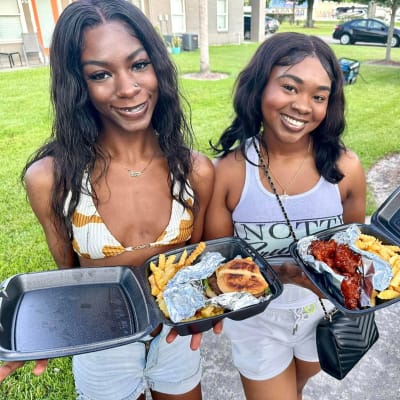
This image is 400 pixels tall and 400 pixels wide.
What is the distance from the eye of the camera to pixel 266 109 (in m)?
1.66

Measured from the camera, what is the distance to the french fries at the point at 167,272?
4.53ft

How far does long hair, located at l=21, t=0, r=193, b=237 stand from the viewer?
1.45 metres

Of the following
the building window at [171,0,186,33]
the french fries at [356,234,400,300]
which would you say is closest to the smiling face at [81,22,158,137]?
the french fries at [356,234,400,300]

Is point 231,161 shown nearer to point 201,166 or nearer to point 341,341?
point 201,166

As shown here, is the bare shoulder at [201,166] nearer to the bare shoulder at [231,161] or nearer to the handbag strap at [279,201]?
the bare shoulder at [231,161]

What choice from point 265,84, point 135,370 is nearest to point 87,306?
point 135,370

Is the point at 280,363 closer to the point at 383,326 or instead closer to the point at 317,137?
the point at 317,137

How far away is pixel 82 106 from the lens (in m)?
1.56

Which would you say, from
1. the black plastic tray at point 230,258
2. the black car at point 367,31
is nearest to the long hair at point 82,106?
the black plastic tray at point 230,258

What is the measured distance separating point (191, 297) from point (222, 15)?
19935 mm

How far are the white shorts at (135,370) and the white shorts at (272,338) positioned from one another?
25 centimetres

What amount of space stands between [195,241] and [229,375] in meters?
1.06

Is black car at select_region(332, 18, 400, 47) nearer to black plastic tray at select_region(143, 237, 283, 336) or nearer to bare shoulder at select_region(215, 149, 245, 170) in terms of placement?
bare shoulder at select_region(215, 149, 245, 170)

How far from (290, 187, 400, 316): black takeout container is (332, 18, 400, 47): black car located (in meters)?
20.9
